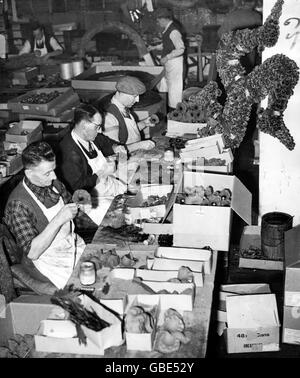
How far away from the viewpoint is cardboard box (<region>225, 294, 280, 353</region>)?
346cm

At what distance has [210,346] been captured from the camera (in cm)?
390

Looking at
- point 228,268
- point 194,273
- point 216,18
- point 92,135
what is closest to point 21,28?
point 216,18

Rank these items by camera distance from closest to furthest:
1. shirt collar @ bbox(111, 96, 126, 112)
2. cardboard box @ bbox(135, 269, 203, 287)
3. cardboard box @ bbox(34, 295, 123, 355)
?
cardboard box @ bbox(34, 295, 123, 355)
cardboard box @ bbox(135, 269, 203, 287)
shirt collar @ bbox(111, 96, 126, 112)

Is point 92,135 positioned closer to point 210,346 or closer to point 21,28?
point 210,346

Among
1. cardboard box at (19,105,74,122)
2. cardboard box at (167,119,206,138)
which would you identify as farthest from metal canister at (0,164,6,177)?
cardboard box at (19,105,74,122)

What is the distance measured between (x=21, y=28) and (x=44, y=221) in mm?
10718

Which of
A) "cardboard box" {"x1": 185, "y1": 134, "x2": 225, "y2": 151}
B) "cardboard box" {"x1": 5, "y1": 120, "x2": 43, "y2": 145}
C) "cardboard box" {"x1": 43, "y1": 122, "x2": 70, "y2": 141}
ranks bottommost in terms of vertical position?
"cardboard box" {"x1": 43, "y1": 122, "x2": 70, "y2": 141}

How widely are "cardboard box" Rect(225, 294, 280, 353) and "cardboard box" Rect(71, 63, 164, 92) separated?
5.56 meters

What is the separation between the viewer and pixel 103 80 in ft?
28.3

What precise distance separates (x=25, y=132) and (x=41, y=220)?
284 cm

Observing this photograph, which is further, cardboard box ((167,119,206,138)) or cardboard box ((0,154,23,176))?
cardboard box ((167,119,206,138))

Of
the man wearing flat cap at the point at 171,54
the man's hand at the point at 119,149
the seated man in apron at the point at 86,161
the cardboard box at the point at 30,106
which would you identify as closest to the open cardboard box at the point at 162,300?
the seated man in apron at the point at 86,161

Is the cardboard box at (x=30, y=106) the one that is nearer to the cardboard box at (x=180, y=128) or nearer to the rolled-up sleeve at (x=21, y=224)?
the cardboard box at (x=180, y=128)

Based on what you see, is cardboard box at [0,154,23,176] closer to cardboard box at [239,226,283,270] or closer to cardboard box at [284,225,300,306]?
cardboard box at [239,226,283,270]
